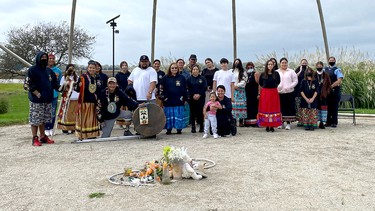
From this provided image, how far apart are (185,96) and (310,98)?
9.54ft

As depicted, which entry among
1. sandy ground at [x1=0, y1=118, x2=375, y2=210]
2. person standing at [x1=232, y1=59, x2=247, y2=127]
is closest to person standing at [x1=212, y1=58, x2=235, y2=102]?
person standing at [x1=232, y1=59, x2=247, y2=127]

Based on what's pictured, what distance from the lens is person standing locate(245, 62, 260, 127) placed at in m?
9.99

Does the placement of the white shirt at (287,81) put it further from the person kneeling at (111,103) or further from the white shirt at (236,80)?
the person kneeling at (111,103)

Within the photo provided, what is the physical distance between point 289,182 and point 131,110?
4908mm

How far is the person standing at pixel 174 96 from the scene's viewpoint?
9070 millimetres

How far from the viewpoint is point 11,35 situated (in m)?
33.9

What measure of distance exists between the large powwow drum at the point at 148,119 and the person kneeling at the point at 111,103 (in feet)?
0.90

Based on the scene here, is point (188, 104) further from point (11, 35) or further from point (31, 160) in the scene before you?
point (11, 35)

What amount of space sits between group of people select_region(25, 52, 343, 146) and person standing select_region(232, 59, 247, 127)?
24 millimetres

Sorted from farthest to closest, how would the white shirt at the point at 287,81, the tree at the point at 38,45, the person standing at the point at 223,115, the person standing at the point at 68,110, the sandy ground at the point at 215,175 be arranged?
the tree at the point at 38,45, the white shirt at the point at 287,81, the person standing at the point at 223,115, the person standing at the point at 68,110, the sandy ground at the point at 215,175

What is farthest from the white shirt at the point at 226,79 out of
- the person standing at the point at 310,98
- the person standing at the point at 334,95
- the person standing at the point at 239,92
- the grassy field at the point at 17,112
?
the grassy field at the point at 17,112

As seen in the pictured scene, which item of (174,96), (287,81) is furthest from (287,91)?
(174,96)

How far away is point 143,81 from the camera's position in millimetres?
8906

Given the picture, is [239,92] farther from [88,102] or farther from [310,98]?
[88,102]
